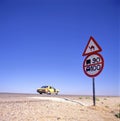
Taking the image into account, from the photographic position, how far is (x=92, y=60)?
9617 mm

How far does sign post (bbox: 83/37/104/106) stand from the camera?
9180 mm

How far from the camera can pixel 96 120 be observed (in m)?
7.46

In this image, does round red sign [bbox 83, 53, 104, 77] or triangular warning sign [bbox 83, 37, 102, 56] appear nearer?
round red sign [bbox 83, 53, 104, 77]

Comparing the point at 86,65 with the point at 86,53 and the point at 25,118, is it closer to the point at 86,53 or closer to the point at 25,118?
the point at 86,53

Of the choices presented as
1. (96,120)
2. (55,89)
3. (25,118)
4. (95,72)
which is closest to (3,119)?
(25,118)

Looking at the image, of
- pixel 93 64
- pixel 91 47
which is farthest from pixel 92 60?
pixel 91 47

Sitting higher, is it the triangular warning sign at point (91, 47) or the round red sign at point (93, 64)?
the triangular warning sign at point (91, 47)

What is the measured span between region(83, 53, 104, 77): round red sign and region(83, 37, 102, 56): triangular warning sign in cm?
17

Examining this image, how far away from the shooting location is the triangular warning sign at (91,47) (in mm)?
9467

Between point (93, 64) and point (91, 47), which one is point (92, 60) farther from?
point (91, 47)

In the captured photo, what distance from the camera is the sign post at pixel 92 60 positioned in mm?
9180

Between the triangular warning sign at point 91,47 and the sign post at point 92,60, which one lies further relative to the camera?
the triangular warning sign at point 91,47

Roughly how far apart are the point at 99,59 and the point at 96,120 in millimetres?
2711

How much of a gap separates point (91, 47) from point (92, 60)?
57 centimetres
